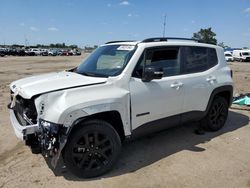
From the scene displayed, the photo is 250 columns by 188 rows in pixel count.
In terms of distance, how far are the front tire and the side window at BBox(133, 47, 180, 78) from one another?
1006 millimetres

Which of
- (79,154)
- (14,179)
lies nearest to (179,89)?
(79,154)

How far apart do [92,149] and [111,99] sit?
733mm

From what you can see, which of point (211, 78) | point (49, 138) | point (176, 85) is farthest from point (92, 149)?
point (211, 78)

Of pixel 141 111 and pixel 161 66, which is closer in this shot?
pixel 141 111

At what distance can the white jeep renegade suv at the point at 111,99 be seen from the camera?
3703 millimetres

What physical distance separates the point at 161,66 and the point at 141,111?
883 mm

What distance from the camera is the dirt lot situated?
3.89m

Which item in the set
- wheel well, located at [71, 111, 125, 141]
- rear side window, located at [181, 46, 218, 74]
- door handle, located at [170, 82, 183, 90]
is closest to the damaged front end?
wheel well, located at [71, 111, 125, 141]

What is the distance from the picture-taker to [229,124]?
6.58 m

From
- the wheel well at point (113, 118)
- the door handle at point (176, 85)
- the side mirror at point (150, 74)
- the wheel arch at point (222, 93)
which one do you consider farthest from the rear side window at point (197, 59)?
the wheel well at point (113, 118)

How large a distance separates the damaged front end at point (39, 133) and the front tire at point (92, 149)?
0.18 m

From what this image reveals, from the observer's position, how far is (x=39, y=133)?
3732mm

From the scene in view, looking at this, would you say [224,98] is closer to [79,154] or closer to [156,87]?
[156,87]

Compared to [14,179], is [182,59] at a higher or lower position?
higher
